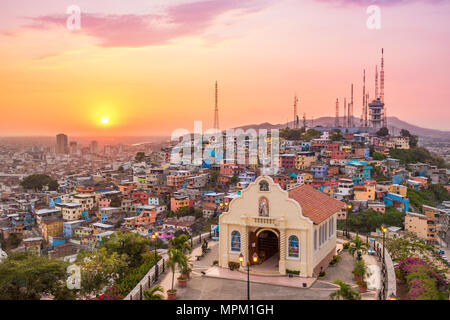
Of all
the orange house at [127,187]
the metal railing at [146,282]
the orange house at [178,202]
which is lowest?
the orange house at [178,202]

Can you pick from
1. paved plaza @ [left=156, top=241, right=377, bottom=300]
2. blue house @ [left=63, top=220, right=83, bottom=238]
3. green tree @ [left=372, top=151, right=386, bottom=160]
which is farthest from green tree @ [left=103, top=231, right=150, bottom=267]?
green tree @ [left=372, top=151, right=386, bottom=160]

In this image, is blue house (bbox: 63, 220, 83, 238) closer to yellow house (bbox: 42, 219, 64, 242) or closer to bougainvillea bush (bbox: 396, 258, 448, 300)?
yellow house (bbox: 42, 219, 64, 242)

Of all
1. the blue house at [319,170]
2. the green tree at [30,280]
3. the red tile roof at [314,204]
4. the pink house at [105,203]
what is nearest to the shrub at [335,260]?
the red tile roof at [314,204]

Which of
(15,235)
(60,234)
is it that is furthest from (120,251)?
(15,235)

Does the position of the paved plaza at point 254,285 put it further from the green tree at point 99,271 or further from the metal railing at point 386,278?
the green tree at point 99,271

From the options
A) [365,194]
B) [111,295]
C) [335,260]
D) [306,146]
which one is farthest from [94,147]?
[111,295]

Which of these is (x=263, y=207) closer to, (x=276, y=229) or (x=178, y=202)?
(x=276, y=229)
